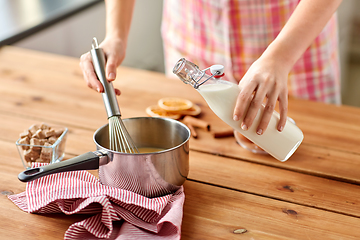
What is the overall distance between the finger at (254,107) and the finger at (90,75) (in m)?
0.35

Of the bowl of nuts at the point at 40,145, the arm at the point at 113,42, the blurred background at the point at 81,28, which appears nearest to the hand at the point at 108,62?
the arm at the point at 113,42

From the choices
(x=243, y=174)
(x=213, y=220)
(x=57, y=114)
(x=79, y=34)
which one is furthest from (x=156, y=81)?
(x=79, y=34)

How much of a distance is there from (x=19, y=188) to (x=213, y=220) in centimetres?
40

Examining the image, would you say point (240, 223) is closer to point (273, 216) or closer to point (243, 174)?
point (273, 216)

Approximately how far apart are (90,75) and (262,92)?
1.39 ft

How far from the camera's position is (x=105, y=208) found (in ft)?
2.26

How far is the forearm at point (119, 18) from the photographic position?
1124 millimetres

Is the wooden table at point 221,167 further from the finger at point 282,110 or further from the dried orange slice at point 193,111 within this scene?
the finger at point 282,110

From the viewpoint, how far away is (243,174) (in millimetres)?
896

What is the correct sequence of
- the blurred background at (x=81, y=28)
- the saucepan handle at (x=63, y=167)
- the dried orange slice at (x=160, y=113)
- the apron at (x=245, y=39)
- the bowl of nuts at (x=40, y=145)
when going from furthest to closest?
the blurred background at (x=81, y=28), the apron at (x=245, y=39), the dried orange slice at (x=160, y=113), the bowl of nuts at (x=40, y=145), the saucepan handle at (x=63, y=167)

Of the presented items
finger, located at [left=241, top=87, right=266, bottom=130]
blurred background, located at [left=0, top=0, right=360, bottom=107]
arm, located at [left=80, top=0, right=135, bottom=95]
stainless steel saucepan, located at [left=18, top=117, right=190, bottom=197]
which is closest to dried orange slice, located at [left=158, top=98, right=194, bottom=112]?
arm, located at [left=80, top=0, right=135, bottom=95]

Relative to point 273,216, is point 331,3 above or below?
above

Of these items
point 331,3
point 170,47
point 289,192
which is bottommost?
point 289,192

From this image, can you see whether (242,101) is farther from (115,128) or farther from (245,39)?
(245,39)
